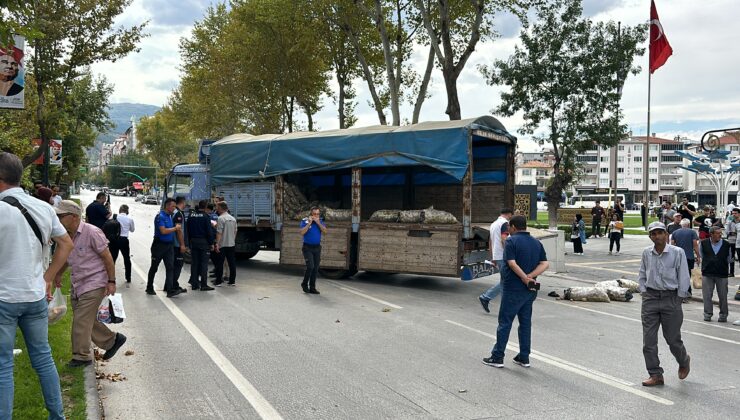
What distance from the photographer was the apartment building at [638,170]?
115188mm

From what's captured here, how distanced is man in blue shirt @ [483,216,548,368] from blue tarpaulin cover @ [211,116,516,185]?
17.9 ft

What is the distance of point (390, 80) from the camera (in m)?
24.0

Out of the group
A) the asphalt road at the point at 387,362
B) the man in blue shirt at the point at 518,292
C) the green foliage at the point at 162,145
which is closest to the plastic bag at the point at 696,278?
the asphalt road at the point at 387,362

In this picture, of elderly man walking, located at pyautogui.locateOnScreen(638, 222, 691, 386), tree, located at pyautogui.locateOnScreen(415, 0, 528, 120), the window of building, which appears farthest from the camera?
the window of building

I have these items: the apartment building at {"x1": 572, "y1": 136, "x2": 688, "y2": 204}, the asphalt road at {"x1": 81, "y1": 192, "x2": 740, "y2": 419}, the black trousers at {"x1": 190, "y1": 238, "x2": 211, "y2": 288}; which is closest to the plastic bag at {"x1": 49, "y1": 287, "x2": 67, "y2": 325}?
the asphalt road at {"x1": 81, "y1": 192, "x2": 740, "y2": 419}

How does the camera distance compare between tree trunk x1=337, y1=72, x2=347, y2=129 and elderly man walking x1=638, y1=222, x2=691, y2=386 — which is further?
tree trunk x1=337, y1=72, x2=347, y2=129

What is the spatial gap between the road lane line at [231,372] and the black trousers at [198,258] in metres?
2.11

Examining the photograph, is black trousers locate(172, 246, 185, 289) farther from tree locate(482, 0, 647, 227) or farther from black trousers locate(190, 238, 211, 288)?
tree locate(482, 0, 647, 227)

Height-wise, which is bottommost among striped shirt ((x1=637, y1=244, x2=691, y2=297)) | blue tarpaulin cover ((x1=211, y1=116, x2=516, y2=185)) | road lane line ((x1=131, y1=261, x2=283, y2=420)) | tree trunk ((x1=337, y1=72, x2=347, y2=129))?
road lane line ((x1=131, y1=261, x2=283, y2=420))

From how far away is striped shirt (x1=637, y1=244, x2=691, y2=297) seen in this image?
6191mm

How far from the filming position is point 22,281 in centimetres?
389

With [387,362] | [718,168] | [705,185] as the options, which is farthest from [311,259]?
[705,185]

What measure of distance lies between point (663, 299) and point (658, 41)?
81.9 ft

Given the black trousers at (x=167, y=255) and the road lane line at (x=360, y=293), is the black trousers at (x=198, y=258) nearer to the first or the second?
the black trousers at (x=167, y=255)
